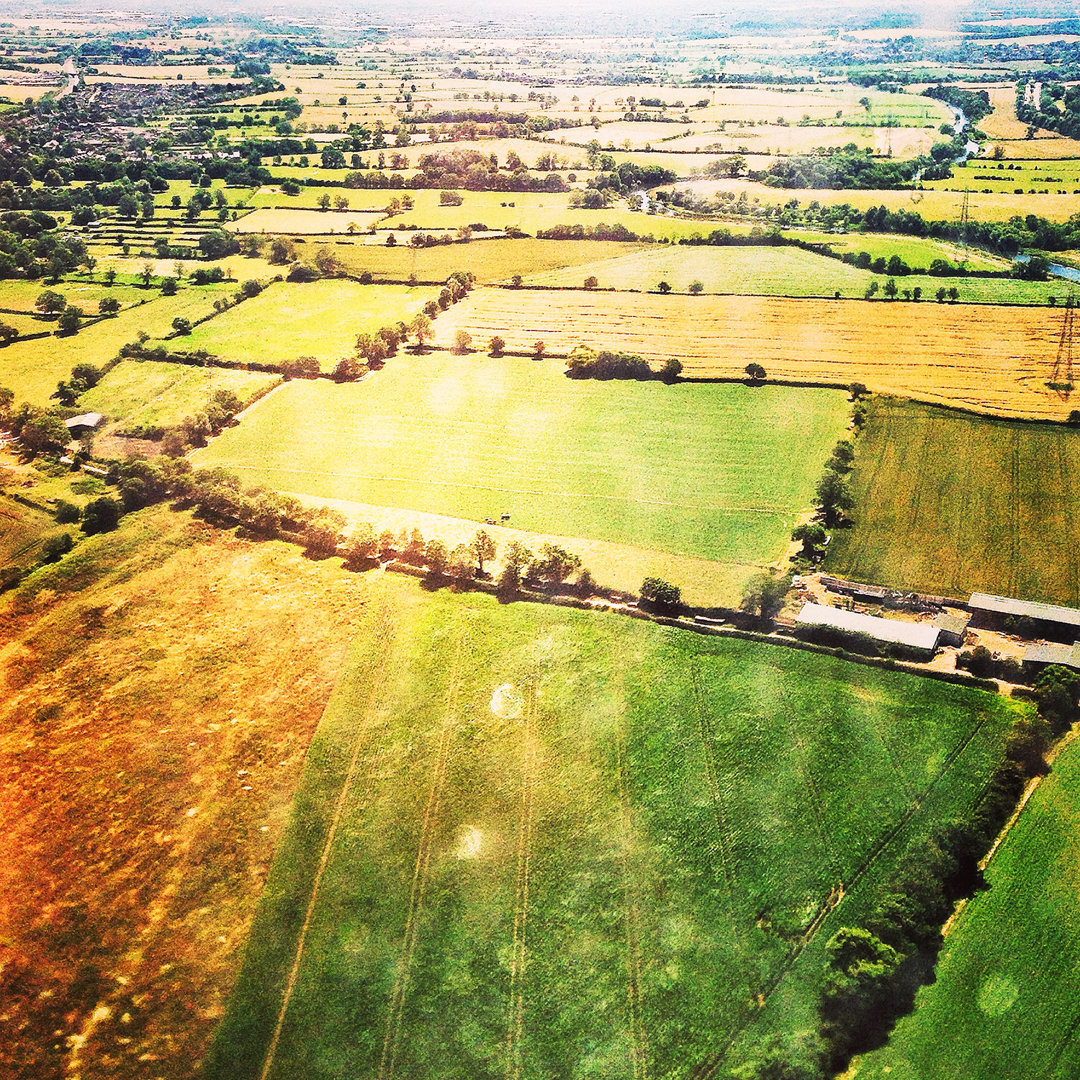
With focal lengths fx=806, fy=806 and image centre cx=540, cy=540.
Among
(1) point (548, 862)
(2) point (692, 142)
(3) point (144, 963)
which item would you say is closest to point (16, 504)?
(3) point (144, 963)

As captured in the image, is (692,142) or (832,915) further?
→ (692,142)

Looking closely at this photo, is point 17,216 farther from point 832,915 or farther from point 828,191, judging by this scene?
point 832,915

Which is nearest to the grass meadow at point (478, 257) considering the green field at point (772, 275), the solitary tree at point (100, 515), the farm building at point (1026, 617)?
the green field at point (772, 275)

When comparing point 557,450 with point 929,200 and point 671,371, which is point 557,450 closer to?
point 671,371

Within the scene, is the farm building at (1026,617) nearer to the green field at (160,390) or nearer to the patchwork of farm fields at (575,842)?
the patchwork of farm fields at (575,842)

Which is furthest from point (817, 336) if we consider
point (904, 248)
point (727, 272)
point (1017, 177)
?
point (1017, 177)

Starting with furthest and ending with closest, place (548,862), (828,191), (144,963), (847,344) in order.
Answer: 1. (828,191)
2. (847,344)
3. (548,862)
4. (144,963)
